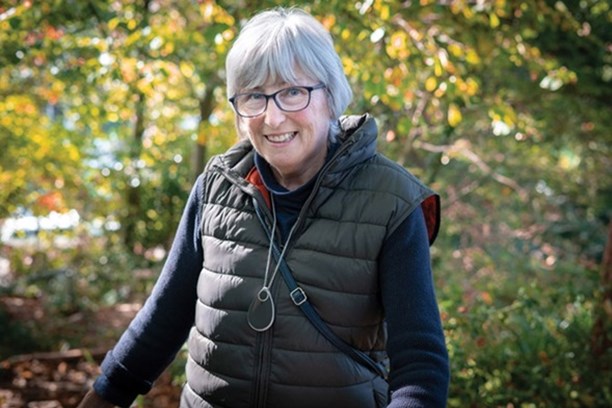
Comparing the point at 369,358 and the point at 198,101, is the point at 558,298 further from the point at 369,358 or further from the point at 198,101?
the point at 198,101

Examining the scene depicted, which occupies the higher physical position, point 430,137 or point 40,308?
point 430,137

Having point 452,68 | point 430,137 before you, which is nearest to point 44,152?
point 430,137

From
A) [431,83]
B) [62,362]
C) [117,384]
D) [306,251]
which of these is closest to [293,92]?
[306,251]

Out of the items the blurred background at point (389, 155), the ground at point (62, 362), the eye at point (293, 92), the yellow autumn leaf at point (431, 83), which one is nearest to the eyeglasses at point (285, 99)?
the eye at point (293, 92)

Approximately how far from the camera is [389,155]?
5902 mm

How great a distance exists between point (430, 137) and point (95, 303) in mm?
4581

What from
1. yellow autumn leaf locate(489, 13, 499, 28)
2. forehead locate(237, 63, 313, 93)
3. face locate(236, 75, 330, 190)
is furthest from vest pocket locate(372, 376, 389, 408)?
yellow autumn leaf locate(489, 13, 499, 28)

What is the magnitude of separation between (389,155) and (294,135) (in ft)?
12.6

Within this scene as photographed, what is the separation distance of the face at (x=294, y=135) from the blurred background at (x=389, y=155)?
5.29 ft

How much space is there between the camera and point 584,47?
18.5ft

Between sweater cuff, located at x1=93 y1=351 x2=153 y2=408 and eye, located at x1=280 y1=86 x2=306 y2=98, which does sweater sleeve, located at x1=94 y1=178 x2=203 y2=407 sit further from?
eye, located at x1=280 y1=86 x2=306 y2=98

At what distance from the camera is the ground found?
233 inches

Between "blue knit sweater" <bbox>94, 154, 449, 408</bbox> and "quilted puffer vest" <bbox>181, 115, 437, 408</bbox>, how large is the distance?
59mm

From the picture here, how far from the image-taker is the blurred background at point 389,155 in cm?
425
